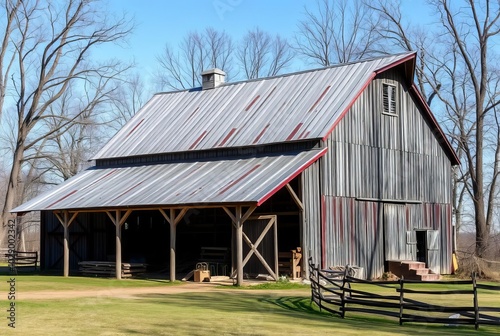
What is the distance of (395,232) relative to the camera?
3334cm

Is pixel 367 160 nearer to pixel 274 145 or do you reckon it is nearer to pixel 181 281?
pixel 274 145

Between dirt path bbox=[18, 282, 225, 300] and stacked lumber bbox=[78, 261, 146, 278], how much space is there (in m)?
4.36

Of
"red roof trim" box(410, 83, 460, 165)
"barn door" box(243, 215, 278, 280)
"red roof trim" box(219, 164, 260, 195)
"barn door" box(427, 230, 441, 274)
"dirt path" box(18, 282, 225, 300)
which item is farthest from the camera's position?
"barn door" box(427, 230, 441, 274)

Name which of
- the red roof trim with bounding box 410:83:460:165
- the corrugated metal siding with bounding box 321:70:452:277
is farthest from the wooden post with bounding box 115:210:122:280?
the red roof trim with bounding box 410:83:460:165

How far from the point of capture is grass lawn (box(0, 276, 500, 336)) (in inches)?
622

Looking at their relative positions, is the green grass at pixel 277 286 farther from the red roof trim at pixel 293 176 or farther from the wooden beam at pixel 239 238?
the red roof trim at pixel 293 176

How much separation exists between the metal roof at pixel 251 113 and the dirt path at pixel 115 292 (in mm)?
7491

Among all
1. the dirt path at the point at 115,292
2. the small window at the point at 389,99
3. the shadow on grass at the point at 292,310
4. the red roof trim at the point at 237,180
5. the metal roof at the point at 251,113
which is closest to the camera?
the shadow on grass at the point at 292,310

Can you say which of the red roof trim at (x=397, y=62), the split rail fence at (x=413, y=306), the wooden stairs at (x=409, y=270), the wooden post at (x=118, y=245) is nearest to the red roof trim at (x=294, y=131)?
the red roof trim at (x=397, y=62)

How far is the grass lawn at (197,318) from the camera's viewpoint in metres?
15.8

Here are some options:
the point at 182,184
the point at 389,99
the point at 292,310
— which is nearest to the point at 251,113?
the point at 182,184

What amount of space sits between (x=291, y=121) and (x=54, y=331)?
18.3 metres

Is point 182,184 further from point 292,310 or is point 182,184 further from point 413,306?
point 413,306

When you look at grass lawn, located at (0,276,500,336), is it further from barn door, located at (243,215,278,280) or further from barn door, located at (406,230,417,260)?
barn door, located at (406,230,417,260)
